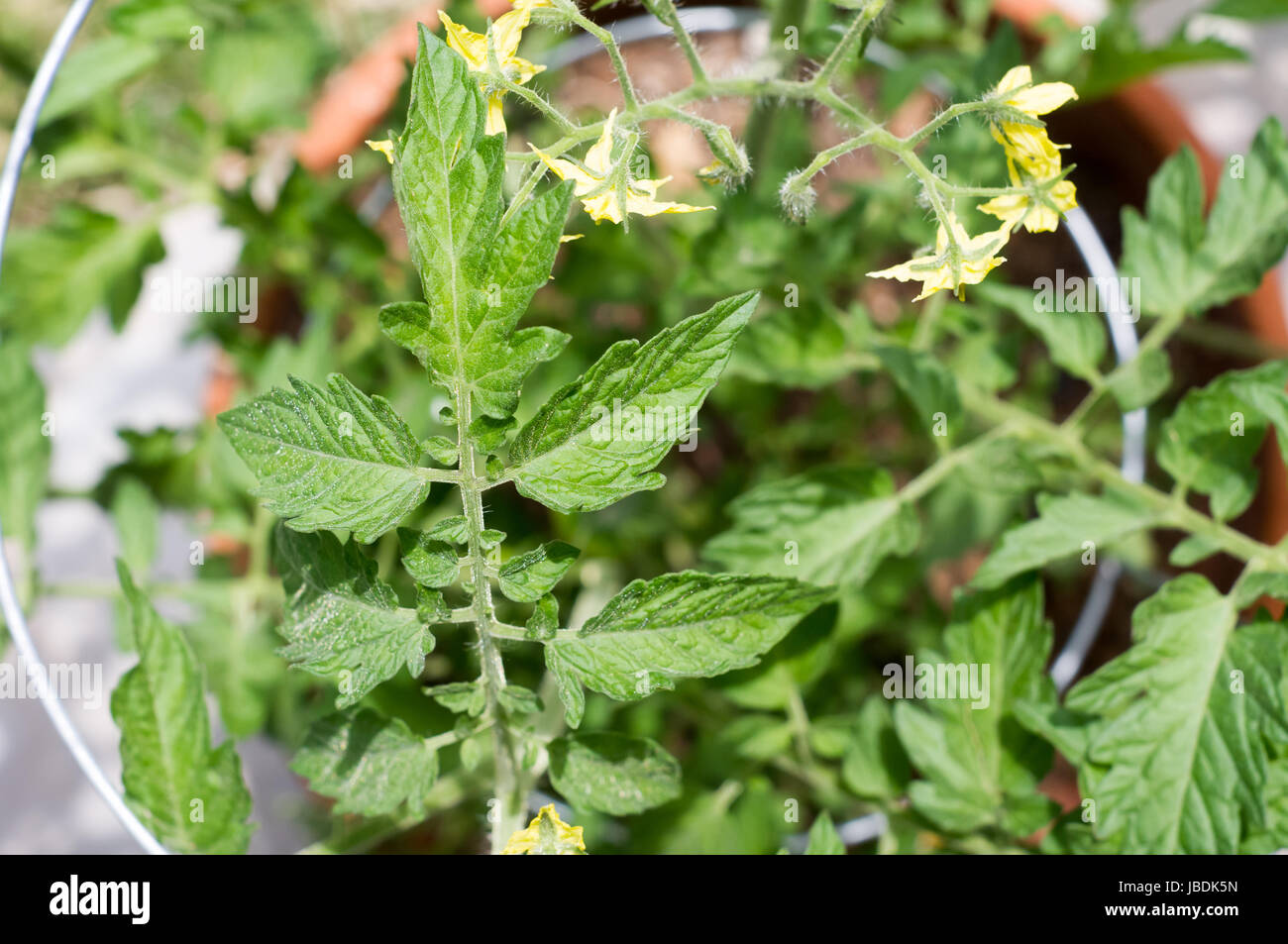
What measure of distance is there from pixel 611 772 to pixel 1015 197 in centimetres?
50

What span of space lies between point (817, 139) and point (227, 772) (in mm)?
1157

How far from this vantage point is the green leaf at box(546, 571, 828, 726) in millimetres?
669

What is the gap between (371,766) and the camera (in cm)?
76

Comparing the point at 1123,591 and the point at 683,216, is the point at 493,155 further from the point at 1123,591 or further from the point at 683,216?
the point at 1123,591

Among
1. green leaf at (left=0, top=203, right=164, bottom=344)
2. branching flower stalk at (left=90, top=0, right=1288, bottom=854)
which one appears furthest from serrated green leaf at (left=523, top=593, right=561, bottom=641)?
green leaf at (left=0, top=203, right=164, bottom=344)

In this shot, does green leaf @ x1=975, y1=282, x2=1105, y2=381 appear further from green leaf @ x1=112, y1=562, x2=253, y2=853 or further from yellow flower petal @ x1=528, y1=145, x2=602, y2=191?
green leaf @ x1=112, y1=562, x2=253, y2=853

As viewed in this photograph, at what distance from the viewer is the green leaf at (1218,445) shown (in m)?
0.85

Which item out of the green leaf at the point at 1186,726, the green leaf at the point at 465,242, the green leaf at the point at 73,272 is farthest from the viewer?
the green leaf at the point at 73,272

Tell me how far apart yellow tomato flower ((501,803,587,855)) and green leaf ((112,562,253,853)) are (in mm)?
258

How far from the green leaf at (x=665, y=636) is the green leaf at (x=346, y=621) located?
98 millimetres

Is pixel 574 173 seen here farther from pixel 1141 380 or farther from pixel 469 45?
pixel 1141 380

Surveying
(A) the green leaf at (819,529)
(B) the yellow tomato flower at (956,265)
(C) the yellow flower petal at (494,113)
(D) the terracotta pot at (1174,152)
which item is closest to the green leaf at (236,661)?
(A) the green leaf at (819,529)

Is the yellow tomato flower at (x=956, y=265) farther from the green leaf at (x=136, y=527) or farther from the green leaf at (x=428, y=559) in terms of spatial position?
the green leaf at (x=136, y=527)

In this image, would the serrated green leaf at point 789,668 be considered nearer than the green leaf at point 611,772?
No
